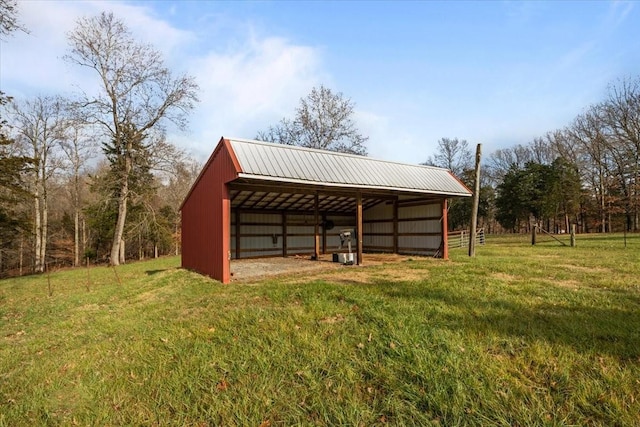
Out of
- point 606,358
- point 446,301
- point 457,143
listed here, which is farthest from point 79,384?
point 457,143

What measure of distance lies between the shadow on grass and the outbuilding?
17.1 ft

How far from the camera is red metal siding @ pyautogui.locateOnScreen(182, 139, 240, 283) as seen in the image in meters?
8.96

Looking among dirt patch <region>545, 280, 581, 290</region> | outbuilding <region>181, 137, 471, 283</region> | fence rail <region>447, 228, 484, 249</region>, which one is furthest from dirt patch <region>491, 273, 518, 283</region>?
fence rail <region>447, 228, 484, 249</region>

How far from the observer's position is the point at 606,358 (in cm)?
344

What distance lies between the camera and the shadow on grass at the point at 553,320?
12.5ft

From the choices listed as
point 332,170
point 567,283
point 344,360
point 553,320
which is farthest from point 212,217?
point 567,283

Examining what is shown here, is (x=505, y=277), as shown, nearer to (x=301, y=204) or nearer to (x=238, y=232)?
(x=301, y=204)

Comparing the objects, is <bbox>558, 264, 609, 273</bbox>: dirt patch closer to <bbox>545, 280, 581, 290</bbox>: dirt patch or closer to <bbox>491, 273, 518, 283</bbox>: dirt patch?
<bbox>545, 280, 581, 290</bbox>: dirt patch

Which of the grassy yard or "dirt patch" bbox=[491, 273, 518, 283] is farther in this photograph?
"dirt patch" bbox=[491, 273, 518, 283]

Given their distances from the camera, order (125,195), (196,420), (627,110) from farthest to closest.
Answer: (627,110) → (125,195) → (196,420)

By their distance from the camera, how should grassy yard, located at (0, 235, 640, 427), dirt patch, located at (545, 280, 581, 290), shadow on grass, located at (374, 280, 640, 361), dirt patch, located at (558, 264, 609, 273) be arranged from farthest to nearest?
dirt patch, located at (558, 264, 609, 273), dirt patch, located at (545, 280, 581, 290), shadow on grass, located at (374, 280, 640, 361), grassy yard, located at (0, 235, 640, 427)

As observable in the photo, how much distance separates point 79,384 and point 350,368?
120 inches

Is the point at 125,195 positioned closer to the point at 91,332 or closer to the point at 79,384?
the point at 91,332

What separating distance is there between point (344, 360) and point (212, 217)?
7.40 metres
